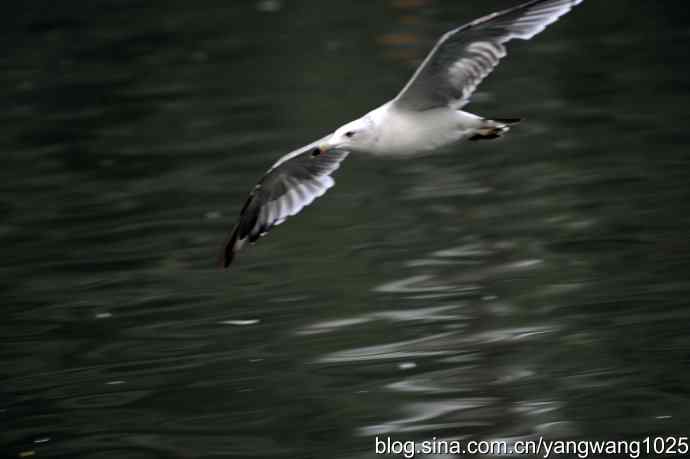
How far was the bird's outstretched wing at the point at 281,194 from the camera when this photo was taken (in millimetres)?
8008

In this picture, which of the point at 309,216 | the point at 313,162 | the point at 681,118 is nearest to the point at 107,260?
the point at 309,216

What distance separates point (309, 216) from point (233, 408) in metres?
3.66

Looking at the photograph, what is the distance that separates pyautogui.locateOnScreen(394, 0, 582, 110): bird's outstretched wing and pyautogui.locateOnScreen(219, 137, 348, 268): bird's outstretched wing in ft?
2.94

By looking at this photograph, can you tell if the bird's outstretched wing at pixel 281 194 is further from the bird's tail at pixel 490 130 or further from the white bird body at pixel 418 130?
the bird's tail at pixel 490 130

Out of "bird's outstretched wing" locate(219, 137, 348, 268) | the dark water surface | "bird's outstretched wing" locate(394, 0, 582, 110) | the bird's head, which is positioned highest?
"bird's outstretched wing" locate(394, 0, 582, 110)

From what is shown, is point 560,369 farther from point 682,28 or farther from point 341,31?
point 341,31

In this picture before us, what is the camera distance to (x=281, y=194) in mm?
8117

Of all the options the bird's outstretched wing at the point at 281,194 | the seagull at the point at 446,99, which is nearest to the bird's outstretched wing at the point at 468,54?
the seagull at the point at 446,99

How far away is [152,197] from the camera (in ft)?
38.2

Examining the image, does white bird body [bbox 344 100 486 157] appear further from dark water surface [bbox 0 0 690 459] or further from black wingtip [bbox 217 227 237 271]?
black wingtip [bbox 217 227 237 271]

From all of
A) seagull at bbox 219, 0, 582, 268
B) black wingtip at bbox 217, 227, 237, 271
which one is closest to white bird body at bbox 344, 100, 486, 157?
seagull at bbox 219, 0, 582, 268

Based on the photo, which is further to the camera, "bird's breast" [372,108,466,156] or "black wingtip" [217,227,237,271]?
"black wingtip" [217,227,237,271]

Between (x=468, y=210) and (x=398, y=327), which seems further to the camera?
(x=468, y=210)

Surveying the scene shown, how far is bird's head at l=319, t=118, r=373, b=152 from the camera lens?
7285 mm
